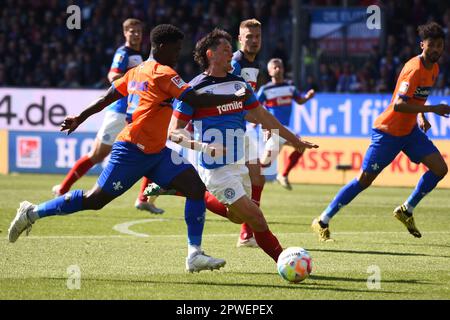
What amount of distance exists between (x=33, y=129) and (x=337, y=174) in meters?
7.68

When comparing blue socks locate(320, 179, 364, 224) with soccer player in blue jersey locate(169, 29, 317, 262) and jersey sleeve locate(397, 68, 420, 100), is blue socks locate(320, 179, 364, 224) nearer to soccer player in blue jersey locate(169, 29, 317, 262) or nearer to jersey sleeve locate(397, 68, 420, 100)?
jersey sleeve locate(397, 68, 420, 100)

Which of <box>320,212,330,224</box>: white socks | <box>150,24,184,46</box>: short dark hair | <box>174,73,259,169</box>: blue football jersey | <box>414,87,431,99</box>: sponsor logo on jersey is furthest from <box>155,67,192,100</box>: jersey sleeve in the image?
<box>414,87,431,99</box>: sponsor logo on jersey

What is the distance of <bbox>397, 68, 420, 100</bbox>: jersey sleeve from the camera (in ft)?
38.1

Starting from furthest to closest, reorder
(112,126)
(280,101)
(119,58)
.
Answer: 1. (280,101)
2. (119,58)
3. (112,126)

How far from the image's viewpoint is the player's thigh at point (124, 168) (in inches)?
360

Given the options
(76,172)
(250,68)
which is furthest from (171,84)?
(76,172)

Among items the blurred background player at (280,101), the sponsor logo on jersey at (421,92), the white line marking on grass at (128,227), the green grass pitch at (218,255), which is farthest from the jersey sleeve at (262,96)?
the sponsor logo on jersey at (421,92)

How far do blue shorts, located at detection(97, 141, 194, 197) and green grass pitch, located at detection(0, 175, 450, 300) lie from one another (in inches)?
32.9

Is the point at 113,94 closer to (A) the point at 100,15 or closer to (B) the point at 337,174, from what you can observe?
(B) the point at 337,174

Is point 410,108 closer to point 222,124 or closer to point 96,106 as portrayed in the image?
point 222,124

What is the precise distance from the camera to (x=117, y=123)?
48.1 feet

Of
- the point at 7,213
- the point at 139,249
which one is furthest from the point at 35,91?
the point at 139,249

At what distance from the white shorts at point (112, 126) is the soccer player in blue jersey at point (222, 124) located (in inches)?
206

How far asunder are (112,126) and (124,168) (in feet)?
18.4
